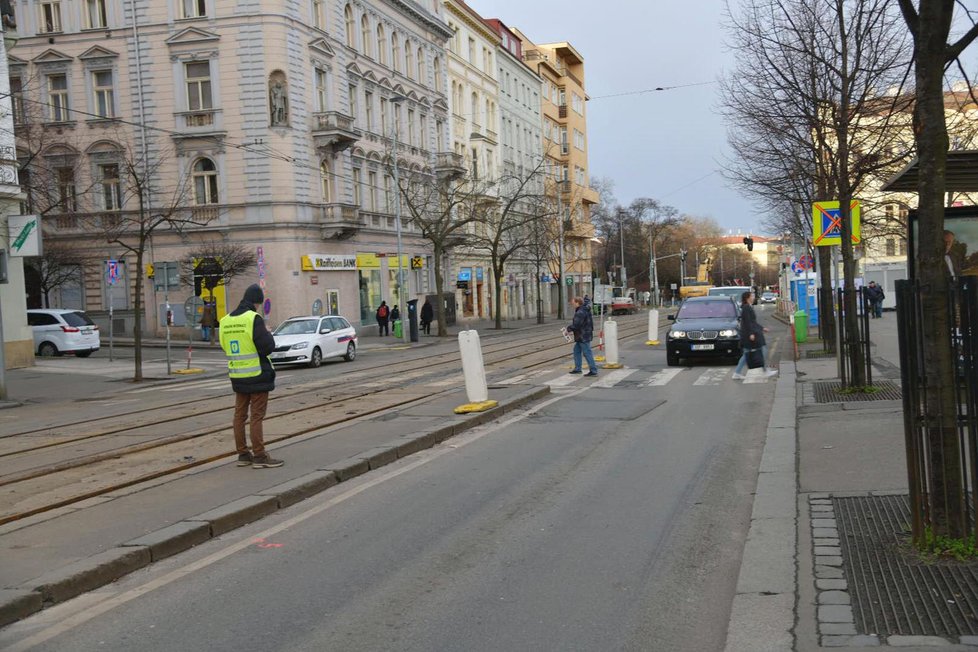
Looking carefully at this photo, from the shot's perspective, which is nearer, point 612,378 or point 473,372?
point 473,372

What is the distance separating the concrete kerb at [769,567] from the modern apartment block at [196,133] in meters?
33.7

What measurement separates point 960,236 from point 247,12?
111 feet

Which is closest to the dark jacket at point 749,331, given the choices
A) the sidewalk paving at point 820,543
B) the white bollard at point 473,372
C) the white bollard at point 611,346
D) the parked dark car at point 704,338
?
the parked dark car at point 704,338

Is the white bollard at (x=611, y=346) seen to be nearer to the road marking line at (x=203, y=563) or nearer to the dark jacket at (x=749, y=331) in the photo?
the dark jacket at (x=749, y=331)

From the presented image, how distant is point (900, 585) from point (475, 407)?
29.9 feet

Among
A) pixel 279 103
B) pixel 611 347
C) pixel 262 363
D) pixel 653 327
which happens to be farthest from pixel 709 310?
pixel 279 103

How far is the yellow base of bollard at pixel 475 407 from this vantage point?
13938 millimetres

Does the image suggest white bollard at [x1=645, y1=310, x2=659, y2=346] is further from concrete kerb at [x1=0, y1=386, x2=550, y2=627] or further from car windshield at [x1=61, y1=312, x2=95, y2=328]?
concrete kerb at [x1=0, y1=386, x2=550, y2=627]

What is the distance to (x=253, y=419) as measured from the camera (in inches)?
382

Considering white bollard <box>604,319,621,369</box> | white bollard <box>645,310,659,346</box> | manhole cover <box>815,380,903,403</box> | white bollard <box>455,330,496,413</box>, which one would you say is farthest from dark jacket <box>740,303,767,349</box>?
white bollard <box>645,310,659,346</box>

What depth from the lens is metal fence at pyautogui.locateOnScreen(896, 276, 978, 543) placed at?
5516mm

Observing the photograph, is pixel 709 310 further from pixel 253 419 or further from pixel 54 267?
pixel 54 267

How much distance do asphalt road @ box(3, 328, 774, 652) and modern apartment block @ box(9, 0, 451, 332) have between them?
32.9 metres

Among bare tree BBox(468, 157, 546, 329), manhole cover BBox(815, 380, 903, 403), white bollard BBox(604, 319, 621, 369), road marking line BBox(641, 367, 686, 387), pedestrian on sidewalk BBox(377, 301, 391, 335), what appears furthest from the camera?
bare tree BBox(468, 157, 546, 329)
